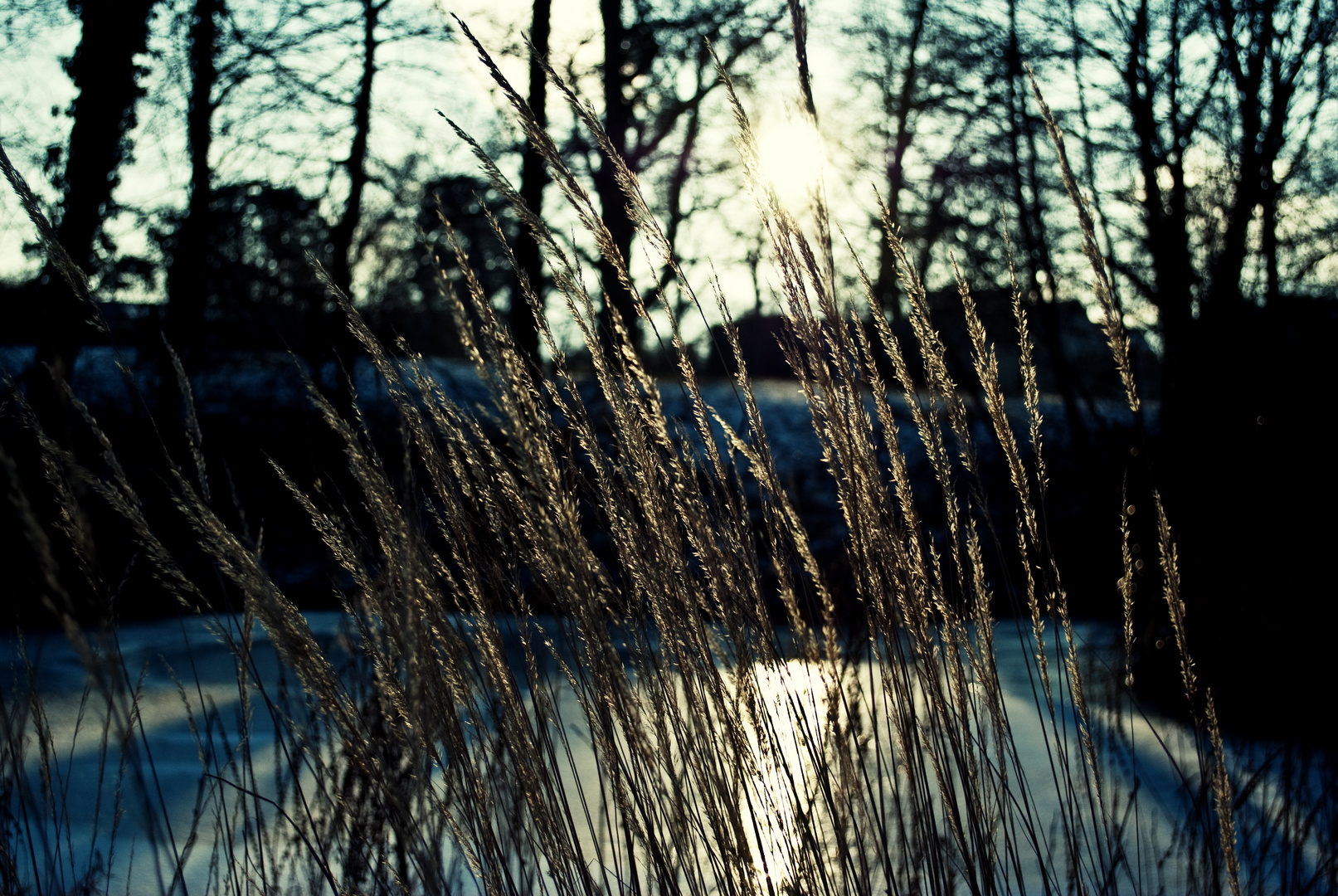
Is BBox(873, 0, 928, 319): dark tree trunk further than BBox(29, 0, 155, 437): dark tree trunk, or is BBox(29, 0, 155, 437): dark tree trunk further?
BBox(873, 0, 928, 319): dark tree trunk

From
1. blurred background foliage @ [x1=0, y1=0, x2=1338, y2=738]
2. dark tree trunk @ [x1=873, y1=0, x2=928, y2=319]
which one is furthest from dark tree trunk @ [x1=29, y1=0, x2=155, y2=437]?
dark tree trunk @ [x1=873, y1=0, x2=928, y2=319]

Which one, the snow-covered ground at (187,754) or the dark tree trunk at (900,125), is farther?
the dark tree trunk at (900,125)

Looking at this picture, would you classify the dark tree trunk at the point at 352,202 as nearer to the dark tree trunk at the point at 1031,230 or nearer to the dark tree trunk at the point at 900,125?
the dark tree trunk at the point at 900,125

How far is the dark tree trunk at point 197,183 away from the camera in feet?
21.1

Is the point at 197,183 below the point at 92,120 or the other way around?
the other way around

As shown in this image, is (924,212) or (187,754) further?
(924,212)

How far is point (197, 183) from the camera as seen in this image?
265 inches

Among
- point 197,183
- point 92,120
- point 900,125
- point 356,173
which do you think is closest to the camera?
point 92,120

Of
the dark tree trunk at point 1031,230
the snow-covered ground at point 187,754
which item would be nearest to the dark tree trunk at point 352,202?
the snow-covered ground at point 187,754

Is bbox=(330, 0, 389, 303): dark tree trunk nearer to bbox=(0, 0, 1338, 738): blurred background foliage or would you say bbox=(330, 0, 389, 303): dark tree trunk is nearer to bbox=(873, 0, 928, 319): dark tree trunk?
bbox=(0, 0, 1338, 738): blurred background foliage

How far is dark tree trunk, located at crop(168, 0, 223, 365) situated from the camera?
6438 millimetres

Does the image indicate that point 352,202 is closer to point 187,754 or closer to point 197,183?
point 197,183

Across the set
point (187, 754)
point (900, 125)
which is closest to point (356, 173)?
point (900, 125)

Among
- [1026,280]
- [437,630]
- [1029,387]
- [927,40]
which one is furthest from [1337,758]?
[927,40]
